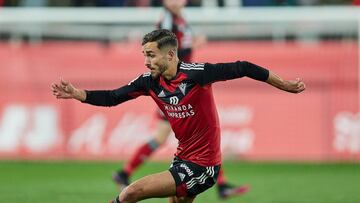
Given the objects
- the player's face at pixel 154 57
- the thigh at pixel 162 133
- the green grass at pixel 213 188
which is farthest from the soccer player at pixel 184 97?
the thigh at pixel 162 133

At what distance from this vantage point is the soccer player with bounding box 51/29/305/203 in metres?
8.05

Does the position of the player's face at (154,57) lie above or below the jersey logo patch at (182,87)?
above

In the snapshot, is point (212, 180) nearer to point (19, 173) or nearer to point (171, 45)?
point (171, 45)

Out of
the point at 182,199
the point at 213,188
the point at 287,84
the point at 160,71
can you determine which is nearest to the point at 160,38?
the point at 160,71

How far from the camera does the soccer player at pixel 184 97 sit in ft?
26.4

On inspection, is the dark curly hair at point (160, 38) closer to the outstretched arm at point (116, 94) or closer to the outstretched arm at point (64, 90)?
the outstretched arm at point (116, 94)

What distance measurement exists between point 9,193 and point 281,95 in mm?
6568

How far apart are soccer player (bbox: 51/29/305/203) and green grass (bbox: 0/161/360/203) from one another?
3.10 m

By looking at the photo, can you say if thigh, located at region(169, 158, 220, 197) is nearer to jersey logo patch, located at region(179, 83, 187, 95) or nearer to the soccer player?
the soccer player

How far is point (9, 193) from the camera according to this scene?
1197cm

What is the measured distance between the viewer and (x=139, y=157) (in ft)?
39.7

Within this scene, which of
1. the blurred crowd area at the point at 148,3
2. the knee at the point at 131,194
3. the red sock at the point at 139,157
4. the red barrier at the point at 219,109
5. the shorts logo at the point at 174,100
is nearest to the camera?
the knee at the point at 131,194

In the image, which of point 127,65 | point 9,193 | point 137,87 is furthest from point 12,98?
point 137,87

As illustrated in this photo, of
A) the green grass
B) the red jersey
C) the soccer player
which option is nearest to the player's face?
the soccer player
